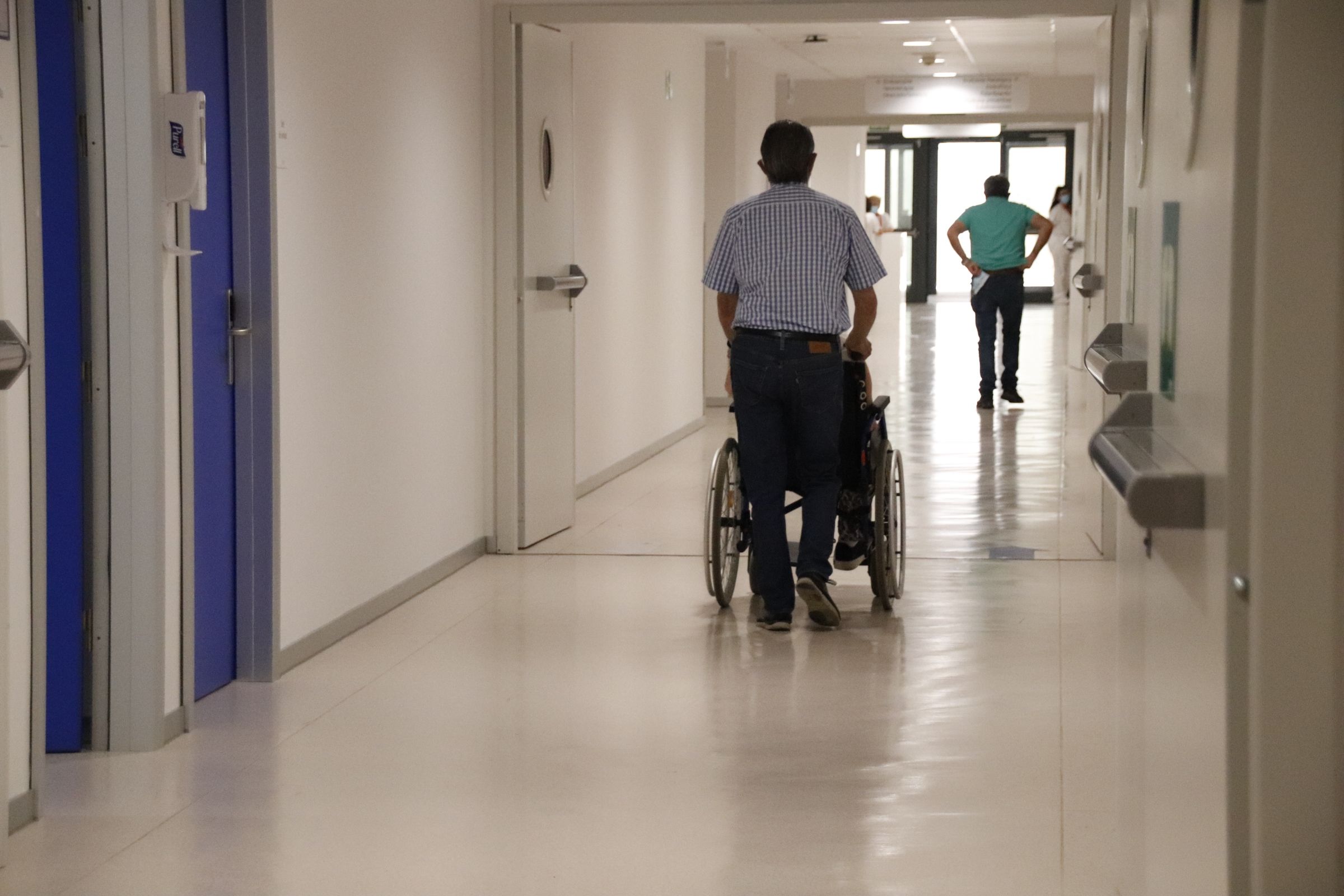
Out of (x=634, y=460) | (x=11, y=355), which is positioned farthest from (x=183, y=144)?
(x=634, y=460)

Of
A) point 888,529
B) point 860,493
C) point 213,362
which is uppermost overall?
point 213,362

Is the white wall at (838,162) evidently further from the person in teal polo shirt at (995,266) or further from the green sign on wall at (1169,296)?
the green sign on wall at (1169,296)

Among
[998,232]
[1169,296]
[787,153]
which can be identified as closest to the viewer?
[1169,296]

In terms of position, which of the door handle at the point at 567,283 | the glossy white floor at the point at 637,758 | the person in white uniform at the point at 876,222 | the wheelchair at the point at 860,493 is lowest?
the glossy white floor at the point at 637,758

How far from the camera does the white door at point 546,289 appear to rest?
22.2 ft

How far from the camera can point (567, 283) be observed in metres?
7.14

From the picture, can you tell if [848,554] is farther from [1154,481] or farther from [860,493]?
[1154,481]

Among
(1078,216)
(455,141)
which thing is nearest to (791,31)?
(1078,216)

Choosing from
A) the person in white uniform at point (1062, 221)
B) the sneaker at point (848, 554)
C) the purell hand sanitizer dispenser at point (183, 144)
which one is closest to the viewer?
the purell hand sanitizer dispenser at point (183, 144)

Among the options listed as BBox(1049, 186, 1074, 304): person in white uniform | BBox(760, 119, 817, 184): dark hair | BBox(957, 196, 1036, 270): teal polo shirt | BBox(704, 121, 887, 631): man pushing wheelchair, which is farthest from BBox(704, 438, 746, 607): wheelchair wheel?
BBox(1049, 186, 1074, 304): person in white uniform

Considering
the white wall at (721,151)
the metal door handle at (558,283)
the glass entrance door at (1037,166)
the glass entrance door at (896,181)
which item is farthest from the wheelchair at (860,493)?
the glass entrance door at (1037,166)

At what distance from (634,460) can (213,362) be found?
5.24 m

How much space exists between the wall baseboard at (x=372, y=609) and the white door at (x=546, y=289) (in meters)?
0.43

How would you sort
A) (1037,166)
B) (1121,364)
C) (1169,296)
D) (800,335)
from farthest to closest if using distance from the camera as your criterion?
(1037,166) → (800,335) → (1121,364) → (1169,296)
